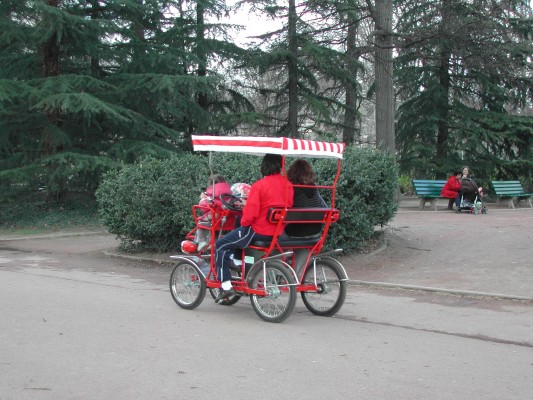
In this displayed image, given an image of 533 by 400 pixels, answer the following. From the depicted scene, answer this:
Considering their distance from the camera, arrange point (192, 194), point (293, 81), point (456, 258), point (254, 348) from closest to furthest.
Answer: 1. point (254, 348)
2. point (456, 258)
3. point (192, 194)
4. point (293, 81)

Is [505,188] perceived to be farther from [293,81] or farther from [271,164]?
[271,164]

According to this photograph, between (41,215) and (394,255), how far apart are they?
14.9 metres

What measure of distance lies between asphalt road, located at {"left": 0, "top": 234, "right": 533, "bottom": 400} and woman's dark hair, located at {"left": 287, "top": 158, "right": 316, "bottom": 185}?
1.72 metres

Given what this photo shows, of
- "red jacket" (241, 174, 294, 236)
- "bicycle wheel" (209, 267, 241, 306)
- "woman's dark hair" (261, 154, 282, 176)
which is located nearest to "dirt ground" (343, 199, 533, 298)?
"bicycle wheel" (209, 267, 241, 306)

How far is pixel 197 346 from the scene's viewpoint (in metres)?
→ 6.59

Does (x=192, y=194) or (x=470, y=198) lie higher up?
(x=192, y=194)

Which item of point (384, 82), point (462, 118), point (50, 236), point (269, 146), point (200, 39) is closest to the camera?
point (269, 146)

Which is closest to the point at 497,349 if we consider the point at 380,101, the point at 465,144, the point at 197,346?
the point at 197,346

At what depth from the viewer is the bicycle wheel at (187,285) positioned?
8383mm

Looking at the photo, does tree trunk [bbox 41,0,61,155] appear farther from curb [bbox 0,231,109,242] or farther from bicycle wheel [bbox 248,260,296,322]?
bicycle wheel [bbox 248,260,296,322]

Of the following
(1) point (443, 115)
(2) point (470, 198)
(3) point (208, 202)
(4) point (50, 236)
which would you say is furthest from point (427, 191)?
(3) point (208, 202)

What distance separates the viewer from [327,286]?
8016mm

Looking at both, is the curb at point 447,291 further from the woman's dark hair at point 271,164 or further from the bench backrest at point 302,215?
the woman's dark hair at point 271,164

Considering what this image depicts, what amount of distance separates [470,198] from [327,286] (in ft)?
43.5
